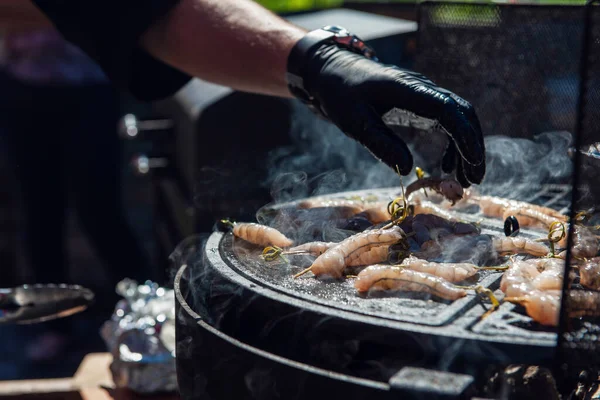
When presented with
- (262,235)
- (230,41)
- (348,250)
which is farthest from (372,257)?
(230,41)

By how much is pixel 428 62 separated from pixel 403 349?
2120mm

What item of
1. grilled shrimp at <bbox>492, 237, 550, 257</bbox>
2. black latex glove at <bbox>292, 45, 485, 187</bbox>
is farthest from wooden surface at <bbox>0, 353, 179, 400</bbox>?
grilled shrimp at <bbox>492, 237, 550, 257</bbox>

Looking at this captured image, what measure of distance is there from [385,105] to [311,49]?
433 millimetres

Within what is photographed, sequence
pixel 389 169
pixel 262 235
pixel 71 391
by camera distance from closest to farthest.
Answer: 1. pixel 262 235
2. pixel 71 391
3. pixel 389 169

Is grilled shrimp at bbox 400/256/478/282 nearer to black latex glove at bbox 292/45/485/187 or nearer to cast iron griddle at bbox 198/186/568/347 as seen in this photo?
cast iron griddle at bbox 198/186/568/347

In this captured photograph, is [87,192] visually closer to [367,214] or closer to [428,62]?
[428,62]

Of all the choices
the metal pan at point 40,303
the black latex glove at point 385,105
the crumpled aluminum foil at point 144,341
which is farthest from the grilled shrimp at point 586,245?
the metal pan at point 40,303

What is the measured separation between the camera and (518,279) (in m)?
1.98

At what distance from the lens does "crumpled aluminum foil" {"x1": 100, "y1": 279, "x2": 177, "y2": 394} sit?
10.2 feet

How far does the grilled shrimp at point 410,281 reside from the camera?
199 centimetres

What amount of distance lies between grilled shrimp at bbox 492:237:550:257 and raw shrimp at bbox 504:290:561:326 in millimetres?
393

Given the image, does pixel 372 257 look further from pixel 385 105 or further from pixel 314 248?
pixel 385 105

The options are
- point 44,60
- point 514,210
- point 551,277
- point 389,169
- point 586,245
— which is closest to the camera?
point 551,277

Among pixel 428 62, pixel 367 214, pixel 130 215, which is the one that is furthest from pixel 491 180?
pixel 130 215
